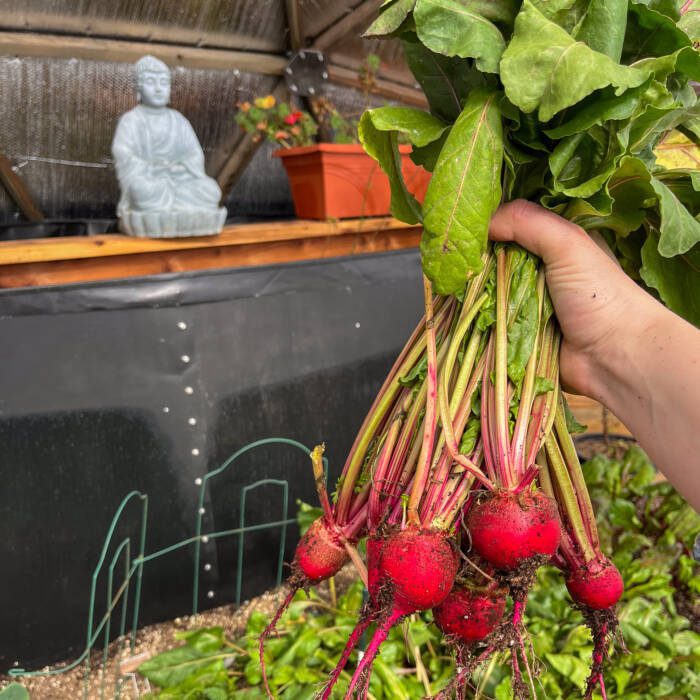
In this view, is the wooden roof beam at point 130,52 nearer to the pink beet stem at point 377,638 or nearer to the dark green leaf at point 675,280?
the dark green leaf at point 675,280

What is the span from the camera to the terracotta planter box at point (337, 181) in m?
2.24

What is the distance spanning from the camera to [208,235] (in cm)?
201

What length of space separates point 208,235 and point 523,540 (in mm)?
1555

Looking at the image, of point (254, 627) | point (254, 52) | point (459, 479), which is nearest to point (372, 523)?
point (459, 479)

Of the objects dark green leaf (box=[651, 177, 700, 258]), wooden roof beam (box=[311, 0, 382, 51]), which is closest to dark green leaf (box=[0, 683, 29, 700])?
dark green leaf (box=[651, 177, 700, 258])

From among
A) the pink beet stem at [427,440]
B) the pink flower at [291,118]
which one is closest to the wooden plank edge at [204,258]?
the pink flower at [291,118]

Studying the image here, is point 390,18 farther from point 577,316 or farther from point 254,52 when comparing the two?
point 254,52

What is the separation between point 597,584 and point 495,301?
0.37 m

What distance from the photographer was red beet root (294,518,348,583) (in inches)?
32.8

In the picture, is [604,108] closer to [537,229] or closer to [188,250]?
[537,229]

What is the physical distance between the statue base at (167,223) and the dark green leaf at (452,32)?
1338 millimetres

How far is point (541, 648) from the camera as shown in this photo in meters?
1.49

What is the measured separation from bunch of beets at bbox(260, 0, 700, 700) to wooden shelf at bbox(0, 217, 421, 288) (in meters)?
1.21

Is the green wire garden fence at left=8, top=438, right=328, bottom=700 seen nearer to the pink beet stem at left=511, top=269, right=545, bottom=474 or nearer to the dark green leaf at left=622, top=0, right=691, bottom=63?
the pink beet stem at left=511, top=269, right=545, bottom=474
